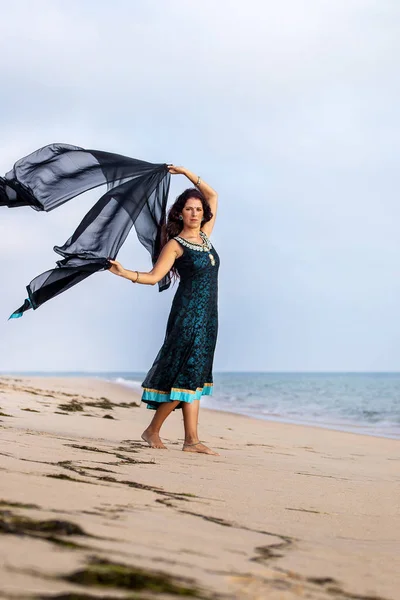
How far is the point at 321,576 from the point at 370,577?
0.61ft

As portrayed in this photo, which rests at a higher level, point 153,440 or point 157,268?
point 157,268

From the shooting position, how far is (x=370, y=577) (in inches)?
76.3

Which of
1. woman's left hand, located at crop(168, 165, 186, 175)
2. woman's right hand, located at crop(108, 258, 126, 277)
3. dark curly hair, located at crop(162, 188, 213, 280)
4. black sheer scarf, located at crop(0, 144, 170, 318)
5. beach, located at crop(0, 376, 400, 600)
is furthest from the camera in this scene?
woman's left hand, located at crop(168, 165, 186, 175)

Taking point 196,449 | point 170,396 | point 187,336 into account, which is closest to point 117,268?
point 187,336

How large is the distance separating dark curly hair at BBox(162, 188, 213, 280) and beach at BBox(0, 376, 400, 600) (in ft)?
5.78

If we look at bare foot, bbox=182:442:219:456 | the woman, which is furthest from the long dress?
bare foot, bbox=182:442:219:456

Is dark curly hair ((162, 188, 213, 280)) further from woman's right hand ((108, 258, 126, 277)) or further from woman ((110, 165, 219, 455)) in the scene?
woman's right hand ((108, 258, 126, 277))

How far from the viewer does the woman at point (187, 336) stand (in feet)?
16.5

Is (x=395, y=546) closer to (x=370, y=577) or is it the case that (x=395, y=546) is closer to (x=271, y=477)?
(x=370, y=577)

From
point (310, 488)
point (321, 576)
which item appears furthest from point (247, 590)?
point (310, 488)

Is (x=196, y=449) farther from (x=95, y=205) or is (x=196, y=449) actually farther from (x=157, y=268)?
(x=95, y=205)

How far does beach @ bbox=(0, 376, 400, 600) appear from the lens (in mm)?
1586

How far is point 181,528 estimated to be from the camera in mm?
2160

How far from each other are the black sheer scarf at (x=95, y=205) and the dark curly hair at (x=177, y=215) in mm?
76
